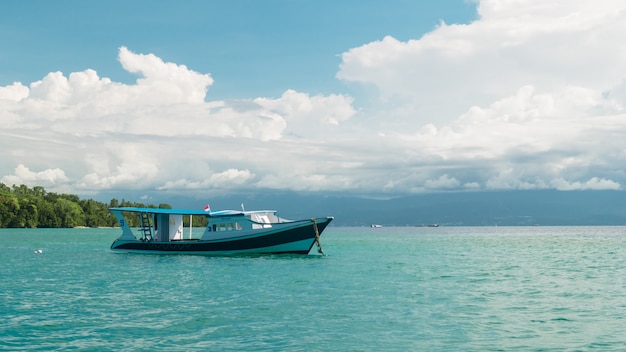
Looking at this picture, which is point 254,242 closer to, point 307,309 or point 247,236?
point 247,236

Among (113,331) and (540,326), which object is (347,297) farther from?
(113,331)

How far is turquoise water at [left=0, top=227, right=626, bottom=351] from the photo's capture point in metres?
24.1

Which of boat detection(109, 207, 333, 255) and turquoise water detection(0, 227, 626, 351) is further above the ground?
boat detection(109, 207, 333, 255)

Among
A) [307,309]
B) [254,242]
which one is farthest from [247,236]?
[307,309]

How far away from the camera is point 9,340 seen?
24281 millimetres

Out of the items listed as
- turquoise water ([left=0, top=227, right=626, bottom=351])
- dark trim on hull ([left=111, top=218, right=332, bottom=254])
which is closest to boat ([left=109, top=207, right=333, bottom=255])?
dark trim on hull ([left=111, top=218, right=332, bottom=254])

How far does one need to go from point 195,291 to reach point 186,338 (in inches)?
617

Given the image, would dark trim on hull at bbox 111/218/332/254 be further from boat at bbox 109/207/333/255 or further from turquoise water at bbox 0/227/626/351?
turquoise water at bbox 0/227/626/351

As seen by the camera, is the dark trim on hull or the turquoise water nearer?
the turquoise water

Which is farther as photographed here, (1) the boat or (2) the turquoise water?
(1) the boat

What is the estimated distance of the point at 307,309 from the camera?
3206cm

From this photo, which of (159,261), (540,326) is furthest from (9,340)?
(159,261)

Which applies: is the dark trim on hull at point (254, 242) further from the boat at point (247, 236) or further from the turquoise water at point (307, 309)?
the turquoise water at point (307, 309)

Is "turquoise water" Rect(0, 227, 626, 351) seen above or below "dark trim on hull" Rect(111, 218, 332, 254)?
below
